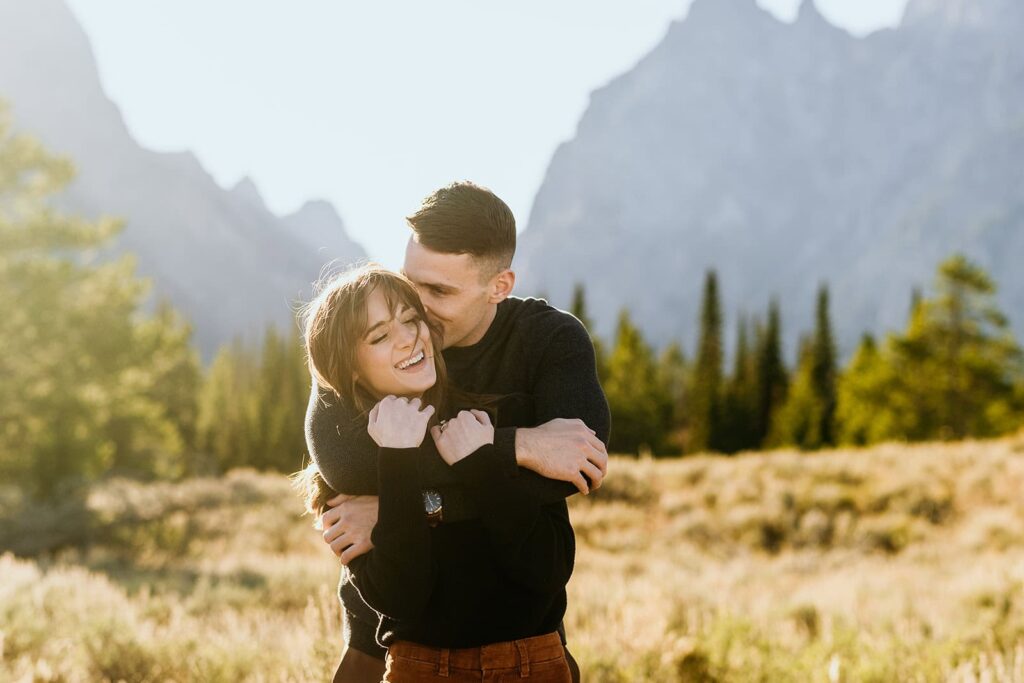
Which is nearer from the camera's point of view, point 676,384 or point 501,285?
point 501,285

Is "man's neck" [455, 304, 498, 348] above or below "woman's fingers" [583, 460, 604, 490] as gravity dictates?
above

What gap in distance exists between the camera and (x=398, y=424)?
7.83ft

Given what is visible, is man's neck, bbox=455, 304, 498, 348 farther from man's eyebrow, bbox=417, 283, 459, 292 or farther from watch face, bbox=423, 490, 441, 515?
watch face, bbox=423, 490, 441, 515

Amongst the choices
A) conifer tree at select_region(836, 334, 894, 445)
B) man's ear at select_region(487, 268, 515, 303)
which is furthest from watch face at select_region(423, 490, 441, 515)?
conifer tree at select_region(836, 334, 894, 445)

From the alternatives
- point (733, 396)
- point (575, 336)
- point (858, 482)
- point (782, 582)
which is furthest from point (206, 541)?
point (733, 396)

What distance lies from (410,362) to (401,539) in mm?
661

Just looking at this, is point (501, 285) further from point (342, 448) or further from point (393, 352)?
point (342, 448)

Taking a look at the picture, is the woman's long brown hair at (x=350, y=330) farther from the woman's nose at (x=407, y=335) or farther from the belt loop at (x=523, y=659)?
the belt loop at (x=523, y=659)

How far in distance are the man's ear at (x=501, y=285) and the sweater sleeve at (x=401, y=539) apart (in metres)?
0.93

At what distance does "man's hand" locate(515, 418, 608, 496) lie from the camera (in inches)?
98.4

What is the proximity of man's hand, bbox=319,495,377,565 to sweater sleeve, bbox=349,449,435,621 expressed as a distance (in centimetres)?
21

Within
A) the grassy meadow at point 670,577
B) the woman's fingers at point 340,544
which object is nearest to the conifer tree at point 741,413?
the grassy meadow at point 670,577

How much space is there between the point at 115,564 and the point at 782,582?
34.4 feet

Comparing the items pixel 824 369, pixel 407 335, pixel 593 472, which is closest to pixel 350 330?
pixel 407 335
